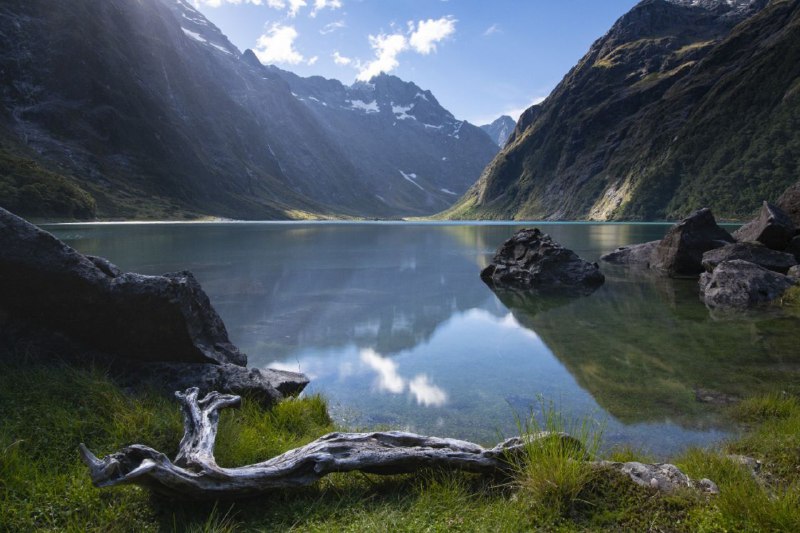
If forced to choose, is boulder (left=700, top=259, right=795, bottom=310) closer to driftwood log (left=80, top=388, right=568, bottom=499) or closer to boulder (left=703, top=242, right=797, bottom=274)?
boulder (left=703, top=242, right=797, bottom=274)

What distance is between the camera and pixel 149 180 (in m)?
181

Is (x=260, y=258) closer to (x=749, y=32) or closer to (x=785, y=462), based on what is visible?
(x=785, y=462)

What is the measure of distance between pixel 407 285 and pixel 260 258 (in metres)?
20.2

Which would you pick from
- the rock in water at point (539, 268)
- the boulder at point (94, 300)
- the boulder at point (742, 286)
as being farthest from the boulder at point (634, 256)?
the boulder at point (94, 300)

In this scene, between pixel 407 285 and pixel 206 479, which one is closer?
pixel 206 479

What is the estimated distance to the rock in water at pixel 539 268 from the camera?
32.1 metres

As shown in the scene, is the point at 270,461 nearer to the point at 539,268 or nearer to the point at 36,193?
the point at 539,268

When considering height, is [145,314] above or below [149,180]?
below

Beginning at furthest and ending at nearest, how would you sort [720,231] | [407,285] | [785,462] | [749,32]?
[749,32] < [720,231] < [407,285] < [785,462]

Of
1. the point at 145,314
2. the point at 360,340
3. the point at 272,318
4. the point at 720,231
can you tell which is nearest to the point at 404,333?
the point at 360,340

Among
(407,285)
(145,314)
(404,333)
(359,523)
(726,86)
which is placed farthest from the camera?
(726,86)

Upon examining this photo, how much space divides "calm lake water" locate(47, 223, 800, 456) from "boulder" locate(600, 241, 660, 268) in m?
11.8

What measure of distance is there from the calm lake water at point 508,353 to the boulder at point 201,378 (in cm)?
219

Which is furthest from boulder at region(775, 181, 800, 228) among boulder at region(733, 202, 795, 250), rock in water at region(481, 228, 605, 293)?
rock in water at region(481, 228, 605, 293)
